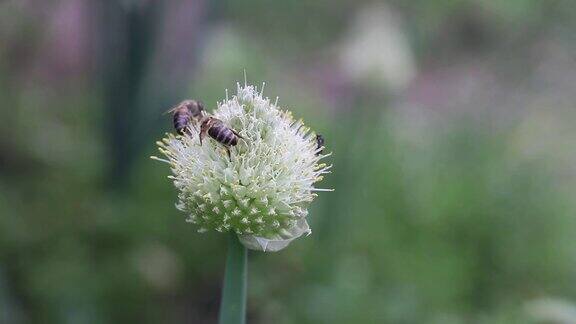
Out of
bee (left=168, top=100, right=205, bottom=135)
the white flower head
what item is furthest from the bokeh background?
bee (left=168, top=100, right=205, bottom=135)

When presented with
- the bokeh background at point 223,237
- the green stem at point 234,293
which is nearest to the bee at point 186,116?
the green stem at point 234,293

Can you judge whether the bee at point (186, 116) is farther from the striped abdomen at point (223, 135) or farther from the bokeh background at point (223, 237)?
the bokeh background at point (223, 237)

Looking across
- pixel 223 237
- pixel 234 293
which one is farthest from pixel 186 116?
pixel 223 237

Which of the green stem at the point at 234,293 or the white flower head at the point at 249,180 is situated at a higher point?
the white flower head at the point at 249,180

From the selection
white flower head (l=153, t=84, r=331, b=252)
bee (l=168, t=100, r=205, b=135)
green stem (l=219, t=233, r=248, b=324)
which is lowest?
green stem (l=219, t=233, r=248, b=324)

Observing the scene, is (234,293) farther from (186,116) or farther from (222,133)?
(186,116)

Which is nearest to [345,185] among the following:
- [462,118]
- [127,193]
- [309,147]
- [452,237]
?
[452,237]

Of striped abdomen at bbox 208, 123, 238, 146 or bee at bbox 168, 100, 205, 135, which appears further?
bee at bbox 168, 100, 205, 135

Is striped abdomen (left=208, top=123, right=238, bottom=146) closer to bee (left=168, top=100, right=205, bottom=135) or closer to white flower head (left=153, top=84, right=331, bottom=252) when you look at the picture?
white flower head (left=153, top=84, right=331, bottom=252)
